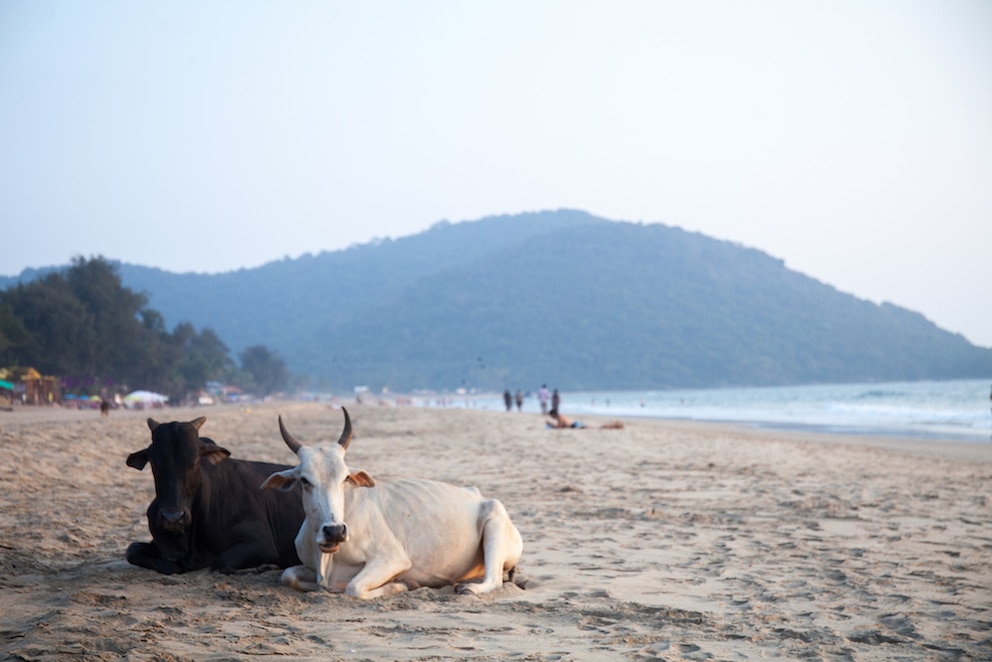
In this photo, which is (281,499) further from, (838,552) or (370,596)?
(838,552)

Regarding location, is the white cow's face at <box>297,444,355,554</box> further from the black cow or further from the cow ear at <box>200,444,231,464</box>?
the cow ear at <box>200,444,231,464</box>

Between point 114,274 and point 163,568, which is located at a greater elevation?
point 114,274

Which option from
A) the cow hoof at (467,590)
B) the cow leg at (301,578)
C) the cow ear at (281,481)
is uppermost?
the cow ear at (281,481)

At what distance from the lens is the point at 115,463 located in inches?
575

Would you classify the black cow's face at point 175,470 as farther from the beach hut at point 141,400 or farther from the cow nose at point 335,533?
the beach hut at point 141,400

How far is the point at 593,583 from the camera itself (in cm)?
706

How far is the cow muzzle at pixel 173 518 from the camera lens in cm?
674

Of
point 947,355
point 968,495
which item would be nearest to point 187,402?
point 968,495

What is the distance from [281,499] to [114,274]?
79144mm

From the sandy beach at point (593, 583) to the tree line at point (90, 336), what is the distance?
54.1m

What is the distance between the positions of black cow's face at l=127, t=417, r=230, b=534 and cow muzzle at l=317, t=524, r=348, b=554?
1.37m

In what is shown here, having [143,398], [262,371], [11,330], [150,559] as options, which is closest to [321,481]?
[150,559]

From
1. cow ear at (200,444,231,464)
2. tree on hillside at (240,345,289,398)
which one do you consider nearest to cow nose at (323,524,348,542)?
cow ear at (200,444,231,464)

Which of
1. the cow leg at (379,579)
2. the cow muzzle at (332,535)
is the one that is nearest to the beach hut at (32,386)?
the cow leg at (379,579)
